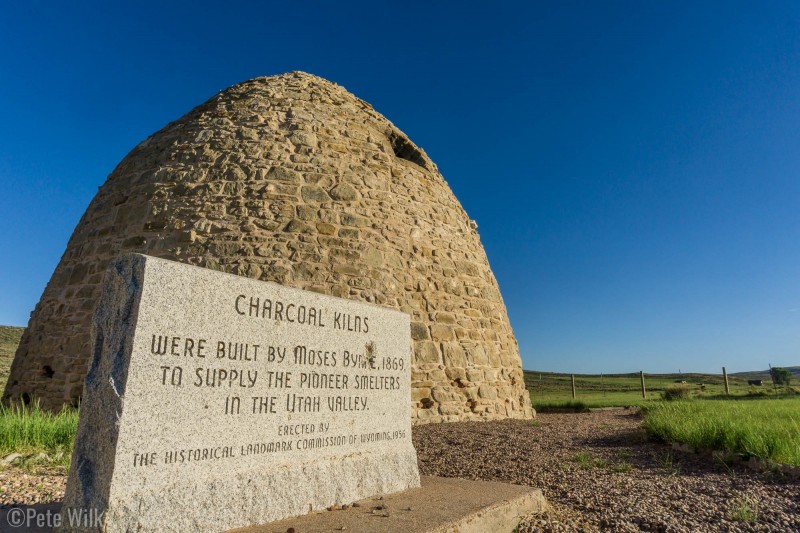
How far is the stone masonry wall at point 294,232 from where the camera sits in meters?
8.19

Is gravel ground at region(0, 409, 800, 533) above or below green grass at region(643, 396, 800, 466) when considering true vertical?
below

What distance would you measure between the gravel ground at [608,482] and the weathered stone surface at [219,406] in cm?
141

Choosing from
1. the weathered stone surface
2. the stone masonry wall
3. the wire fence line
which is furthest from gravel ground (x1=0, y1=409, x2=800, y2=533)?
the wire fence line

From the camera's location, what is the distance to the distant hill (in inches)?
930

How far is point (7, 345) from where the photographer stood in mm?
31156

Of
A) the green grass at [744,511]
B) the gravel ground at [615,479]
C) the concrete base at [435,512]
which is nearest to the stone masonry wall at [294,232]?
the gravel ground at [615,479]

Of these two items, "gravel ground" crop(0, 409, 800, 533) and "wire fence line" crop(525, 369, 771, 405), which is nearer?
"gravel ground" crop(0, 409, 800, 533)

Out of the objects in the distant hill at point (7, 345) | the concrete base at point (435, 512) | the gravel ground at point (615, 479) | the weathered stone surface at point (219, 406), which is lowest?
the gravel ground at point (615, 479)

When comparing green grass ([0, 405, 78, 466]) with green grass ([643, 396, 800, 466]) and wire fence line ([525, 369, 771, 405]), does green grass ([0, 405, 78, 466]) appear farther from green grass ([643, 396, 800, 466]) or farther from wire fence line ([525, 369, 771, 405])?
wire fence line ([525, 369, 771, 405])

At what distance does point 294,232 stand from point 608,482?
19.6ft

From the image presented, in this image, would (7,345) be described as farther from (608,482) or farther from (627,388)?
(627,388)

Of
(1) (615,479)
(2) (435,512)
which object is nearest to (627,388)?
(1) (615,479)

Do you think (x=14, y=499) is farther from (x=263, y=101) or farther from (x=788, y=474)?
(x=263, y=101)

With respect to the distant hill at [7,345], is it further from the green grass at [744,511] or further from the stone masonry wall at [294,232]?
the green grass at [744,511]
